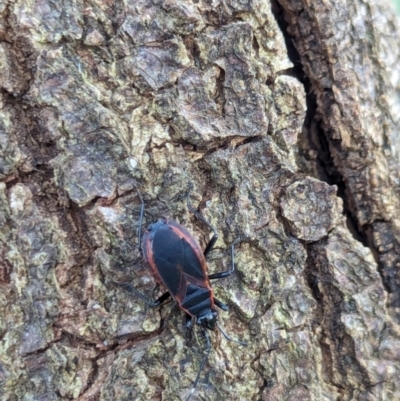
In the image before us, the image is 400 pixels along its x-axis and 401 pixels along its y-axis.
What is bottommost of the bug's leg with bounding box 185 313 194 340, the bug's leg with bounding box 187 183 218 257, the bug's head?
the bug's leg with bounding box 185 313 194 340

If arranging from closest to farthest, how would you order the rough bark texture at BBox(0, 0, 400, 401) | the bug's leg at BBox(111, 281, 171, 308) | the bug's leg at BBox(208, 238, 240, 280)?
1. the rough bark texture at BBox(0, 0, 400, 401)
2. the bug's leg at BBox(111, 281, 171, 308)
3. the bug's leg at BBox(208, 238, 240, 280)

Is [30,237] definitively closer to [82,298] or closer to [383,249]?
[82,298]

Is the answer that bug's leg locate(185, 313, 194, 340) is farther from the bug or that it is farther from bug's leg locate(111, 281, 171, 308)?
bug's leg locate(111, 281, 171, 308)

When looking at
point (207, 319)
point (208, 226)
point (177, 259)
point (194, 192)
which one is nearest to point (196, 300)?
point (207, 319)

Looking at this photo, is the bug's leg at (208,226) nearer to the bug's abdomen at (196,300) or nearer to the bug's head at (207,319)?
the bug's abdomen at (196,300)

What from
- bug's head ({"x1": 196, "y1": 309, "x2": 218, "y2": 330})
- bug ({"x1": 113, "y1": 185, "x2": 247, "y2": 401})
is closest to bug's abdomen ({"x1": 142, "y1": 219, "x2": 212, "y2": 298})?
bug ({"x1": 113, "y1": 185, "x2": 247, "y2": 401})
